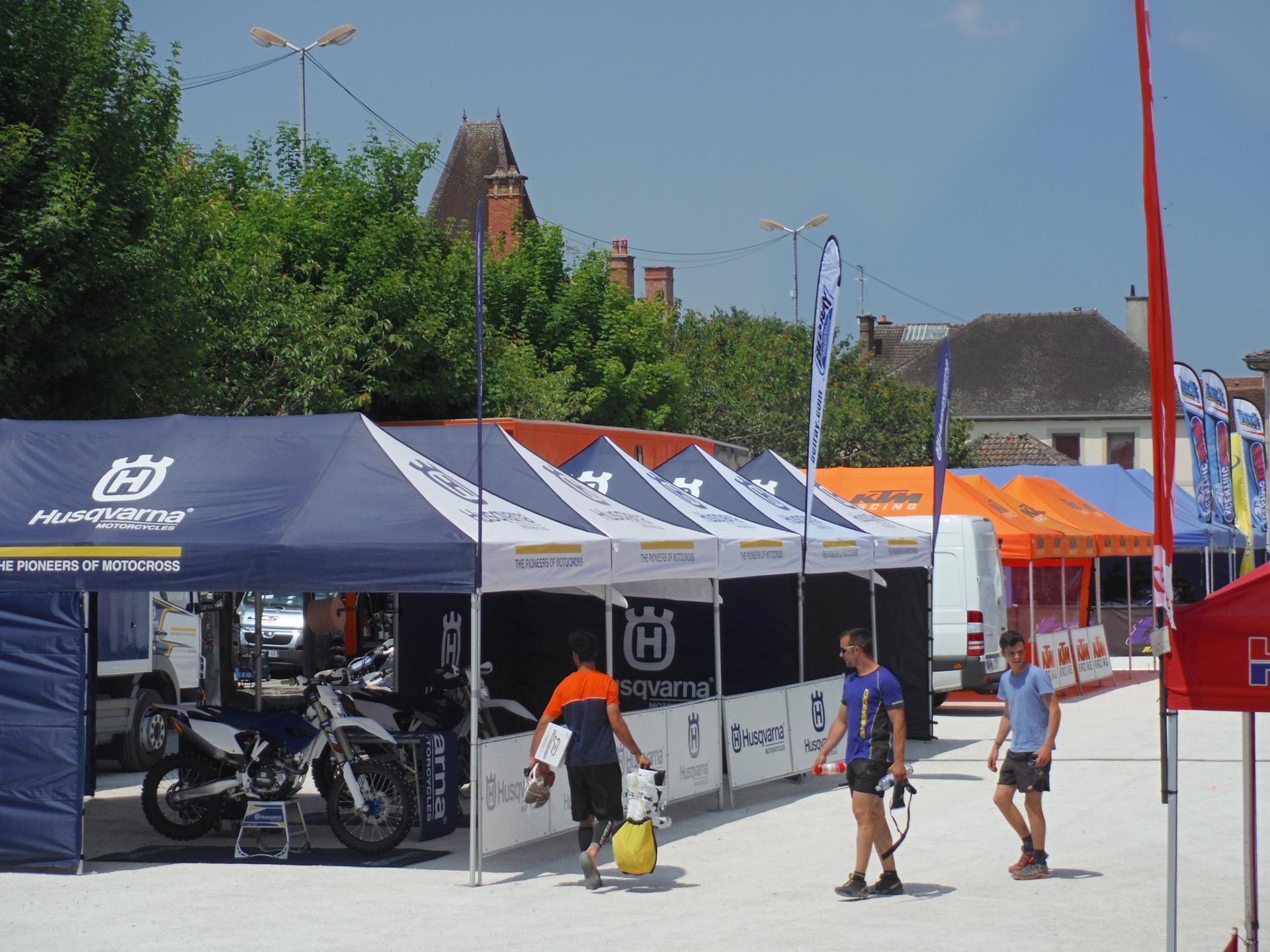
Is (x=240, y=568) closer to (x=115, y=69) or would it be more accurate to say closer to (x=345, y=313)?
(x=115, y=69)

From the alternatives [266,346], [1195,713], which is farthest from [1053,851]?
[266,346]

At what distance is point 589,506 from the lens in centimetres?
1307

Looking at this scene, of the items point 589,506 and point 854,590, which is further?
point 854,590

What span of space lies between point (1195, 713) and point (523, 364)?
14381 millimetres

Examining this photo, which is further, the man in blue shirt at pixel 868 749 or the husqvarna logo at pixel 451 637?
the husqvarna logo at pixel 451 637

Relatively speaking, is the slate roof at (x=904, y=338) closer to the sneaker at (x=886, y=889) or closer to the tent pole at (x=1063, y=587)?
the tent pole at (x=1063, y=587)

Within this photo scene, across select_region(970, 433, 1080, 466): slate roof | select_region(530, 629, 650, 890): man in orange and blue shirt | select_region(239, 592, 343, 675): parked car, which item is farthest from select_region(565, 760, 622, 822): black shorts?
select_region(970, 433, 1080, 466): slate roof

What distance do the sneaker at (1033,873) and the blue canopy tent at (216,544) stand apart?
371cm

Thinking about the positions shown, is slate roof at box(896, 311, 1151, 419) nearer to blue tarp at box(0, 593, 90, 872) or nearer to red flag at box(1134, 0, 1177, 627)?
blue tarp at box(0, 593, 90, 872)

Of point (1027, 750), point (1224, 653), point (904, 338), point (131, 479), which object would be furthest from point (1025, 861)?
point (904, 338)

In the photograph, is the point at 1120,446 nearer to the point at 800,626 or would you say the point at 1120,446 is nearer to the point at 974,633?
the point at 974,633

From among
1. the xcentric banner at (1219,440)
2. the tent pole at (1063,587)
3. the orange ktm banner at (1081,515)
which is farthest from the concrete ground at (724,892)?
the orange ktm banner at (1081,515)

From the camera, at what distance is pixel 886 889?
9992mm

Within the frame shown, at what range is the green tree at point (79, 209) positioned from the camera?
15633mm
